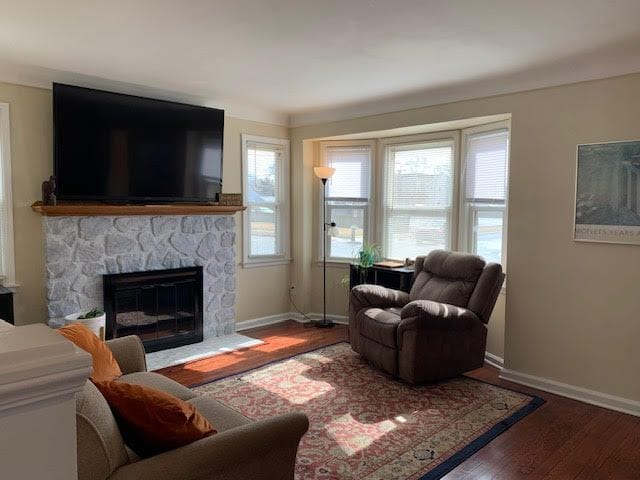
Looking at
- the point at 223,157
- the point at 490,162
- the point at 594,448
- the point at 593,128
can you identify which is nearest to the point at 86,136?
the point at 223,157

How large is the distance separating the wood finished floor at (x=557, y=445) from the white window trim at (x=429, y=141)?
152 cm

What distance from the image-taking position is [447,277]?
412cm

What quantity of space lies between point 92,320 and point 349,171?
125 inches

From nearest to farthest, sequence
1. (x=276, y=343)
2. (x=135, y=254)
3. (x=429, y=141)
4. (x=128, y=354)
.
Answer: (x=128, y=354)
(x=135, y=254)
(x=276, y=343)
(x=429, y=141)

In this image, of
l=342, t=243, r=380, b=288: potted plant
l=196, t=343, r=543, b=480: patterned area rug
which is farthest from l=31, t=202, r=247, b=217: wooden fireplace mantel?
l=196, t=343, r=543, b=480: patterned area rug

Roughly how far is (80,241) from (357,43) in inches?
111

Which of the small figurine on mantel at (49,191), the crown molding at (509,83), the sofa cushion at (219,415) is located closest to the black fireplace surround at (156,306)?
the small figurine on mantel at (49,191)

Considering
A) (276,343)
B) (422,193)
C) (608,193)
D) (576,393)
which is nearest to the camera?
(608,193)

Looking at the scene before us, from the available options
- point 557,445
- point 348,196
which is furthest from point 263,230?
point 557,445

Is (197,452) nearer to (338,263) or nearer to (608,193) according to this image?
(608,193)

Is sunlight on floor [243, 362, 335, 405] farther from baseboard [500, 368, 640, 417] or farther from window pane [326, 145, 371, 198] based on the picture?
window pane [326, 145, 371, 198]

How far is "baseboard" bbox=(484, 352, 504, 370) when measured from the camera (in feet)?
13.5

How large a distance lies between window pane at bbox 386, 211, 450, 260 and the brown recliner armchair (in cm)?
64

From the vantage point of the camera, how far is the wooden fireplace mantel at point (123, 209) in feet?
12.5
